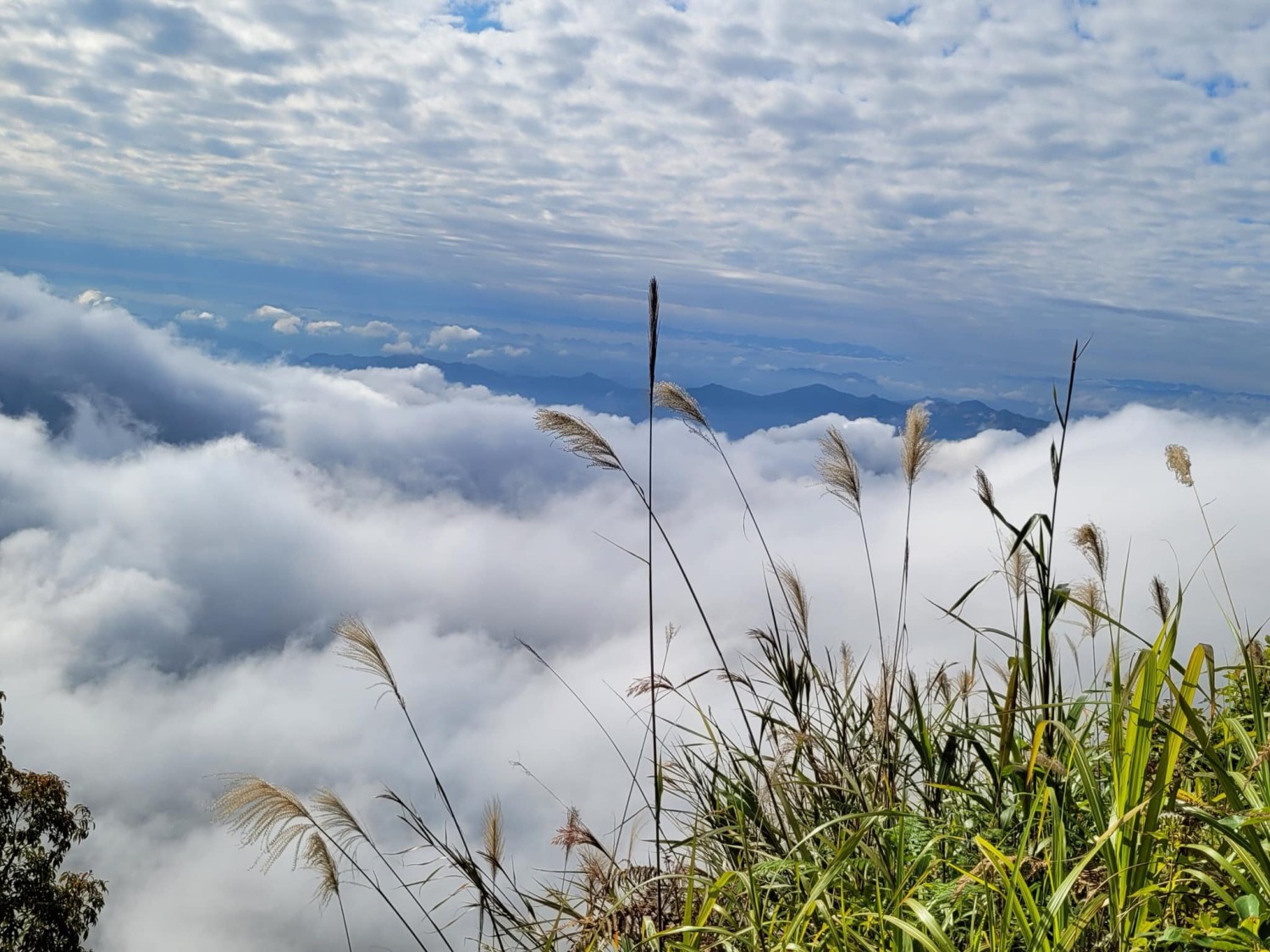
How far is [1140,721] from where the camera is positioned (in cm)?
131

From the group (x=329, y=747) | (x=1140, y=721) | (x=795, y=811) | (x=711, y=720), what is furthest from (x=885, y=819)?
(x=329, y=747)

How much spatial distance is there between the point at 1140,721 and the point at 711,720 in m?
1.33

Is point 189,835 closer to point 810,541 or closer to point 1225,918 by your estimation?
point 810,541

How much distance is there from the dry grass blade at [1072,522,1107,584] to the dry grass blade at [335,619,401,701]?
6.02ft

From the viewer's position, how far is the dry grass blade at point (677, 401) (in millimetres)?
2684

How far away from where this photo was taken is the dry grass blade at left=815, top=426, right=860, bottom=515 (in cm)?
289

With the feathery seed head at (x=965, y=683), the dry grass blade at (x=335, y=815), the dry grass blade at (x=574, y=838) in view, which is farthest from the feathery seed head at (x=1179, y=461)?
the dry grass blade at (x=335, y=815)

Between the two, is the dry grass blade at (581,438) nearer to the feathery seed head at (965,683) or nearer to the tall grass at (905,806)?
the tall grass at (905,806)

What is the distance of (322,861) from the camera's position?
2375 millimetres

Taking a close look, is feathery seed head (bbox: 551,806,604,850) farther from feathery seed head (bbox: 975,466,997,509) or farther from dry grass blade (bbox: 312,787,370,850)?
feathery seed head (bbox: 975,466,997,509)

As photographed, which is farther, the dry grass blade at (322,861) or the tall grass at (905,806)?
the dry grass blade at (322,861)

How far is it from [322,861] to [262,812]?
37 cm

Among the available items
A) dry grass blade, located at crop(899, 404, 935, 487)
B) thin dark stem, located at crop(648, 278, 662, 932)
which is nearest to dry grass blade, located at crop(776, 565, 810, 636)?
thin dark stem, located at crop(648, 278, 662, 932)

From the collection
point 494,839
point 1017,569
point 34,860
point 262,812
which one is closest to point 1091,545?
point 1017,569
